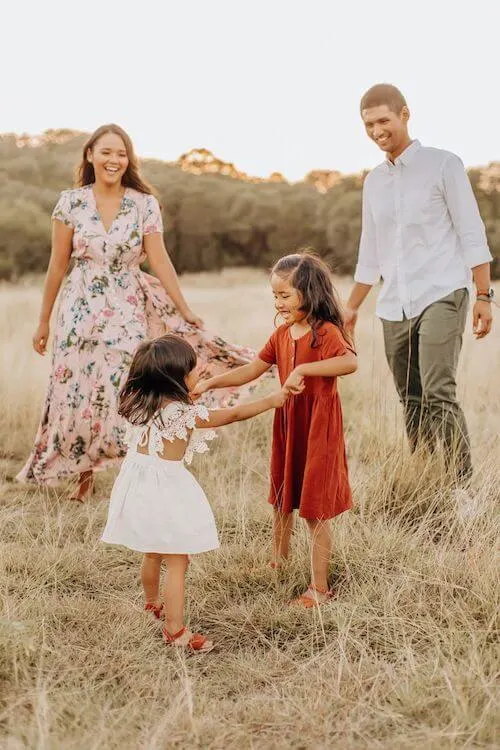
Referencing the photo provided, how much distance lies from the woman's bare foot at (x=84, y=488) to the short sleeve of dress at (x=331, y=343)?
→ 222 centimetres

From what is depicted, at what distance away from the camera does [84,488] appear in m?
5.20

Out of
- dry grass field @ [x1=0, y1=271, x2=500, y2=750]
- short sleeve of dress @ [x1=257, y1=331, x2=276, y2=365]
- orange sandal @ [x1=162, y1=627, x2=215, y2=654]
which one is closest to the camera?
dry grass field @ [x1=0, y1=271, x2=500, y2=750]

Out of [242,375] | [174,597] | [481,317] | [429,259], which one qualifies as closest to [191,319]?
[429,259]

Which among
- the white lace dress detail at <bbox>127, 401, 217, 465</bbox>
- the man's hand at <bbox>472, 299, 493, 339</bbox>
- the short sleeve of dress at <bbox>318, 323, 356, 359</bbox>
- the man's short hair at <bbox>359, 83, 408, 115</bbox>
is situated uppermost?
the man's short hair at <bbox>359, 83, 408, 115</bbox>

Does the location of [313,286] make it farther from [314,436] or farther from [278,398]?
[314,436]

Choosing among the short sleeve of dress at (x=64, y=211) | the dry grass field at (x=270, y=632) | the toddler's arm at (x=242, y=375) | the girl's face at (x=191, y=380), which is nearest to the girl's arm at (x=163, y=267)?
the short sleeve of dress at (x=64, y=211)

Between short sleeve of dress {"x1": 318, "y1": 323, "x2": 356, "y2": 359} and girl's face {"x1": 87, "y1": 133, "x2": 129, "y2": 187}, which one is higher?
girl's face {"x1": 87, "y1": 133, "x2": 129, "y2": 187}

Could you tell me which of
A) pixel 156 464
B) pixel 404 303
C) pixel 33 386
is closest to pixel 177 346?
pixel 156 464

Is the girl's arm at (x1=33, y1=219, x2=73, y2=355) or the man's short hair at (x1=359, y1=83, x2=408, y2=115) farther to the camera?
the girl's arm at (x1=33, y1=219, x2=73, y2=355)

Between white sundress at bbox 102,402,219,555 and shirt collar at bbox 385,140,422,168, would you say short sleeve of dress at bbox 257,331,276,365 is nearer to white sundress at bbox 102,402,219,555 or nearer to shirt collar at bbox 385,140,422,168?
white sundress at bbox 102,402,219,555

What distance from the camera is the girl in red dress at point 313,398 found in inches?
133

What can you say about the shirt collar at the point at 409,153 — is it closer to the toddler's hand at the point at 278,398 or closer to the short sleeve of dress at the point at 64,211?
the toddler's hand at the point at 278,398

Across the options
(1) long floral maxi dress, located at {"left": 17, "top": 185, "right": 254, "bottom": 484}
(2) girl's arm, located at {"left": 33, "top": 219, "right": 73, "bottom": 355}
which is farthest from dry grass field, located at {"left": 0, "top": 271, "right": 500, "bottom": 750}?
(2) girl's arm, located at {"left": 33, "top": 219, "right": 73, "bottom": 355}

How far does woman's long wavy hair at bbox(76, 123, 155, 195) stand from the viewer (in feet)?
16.6
